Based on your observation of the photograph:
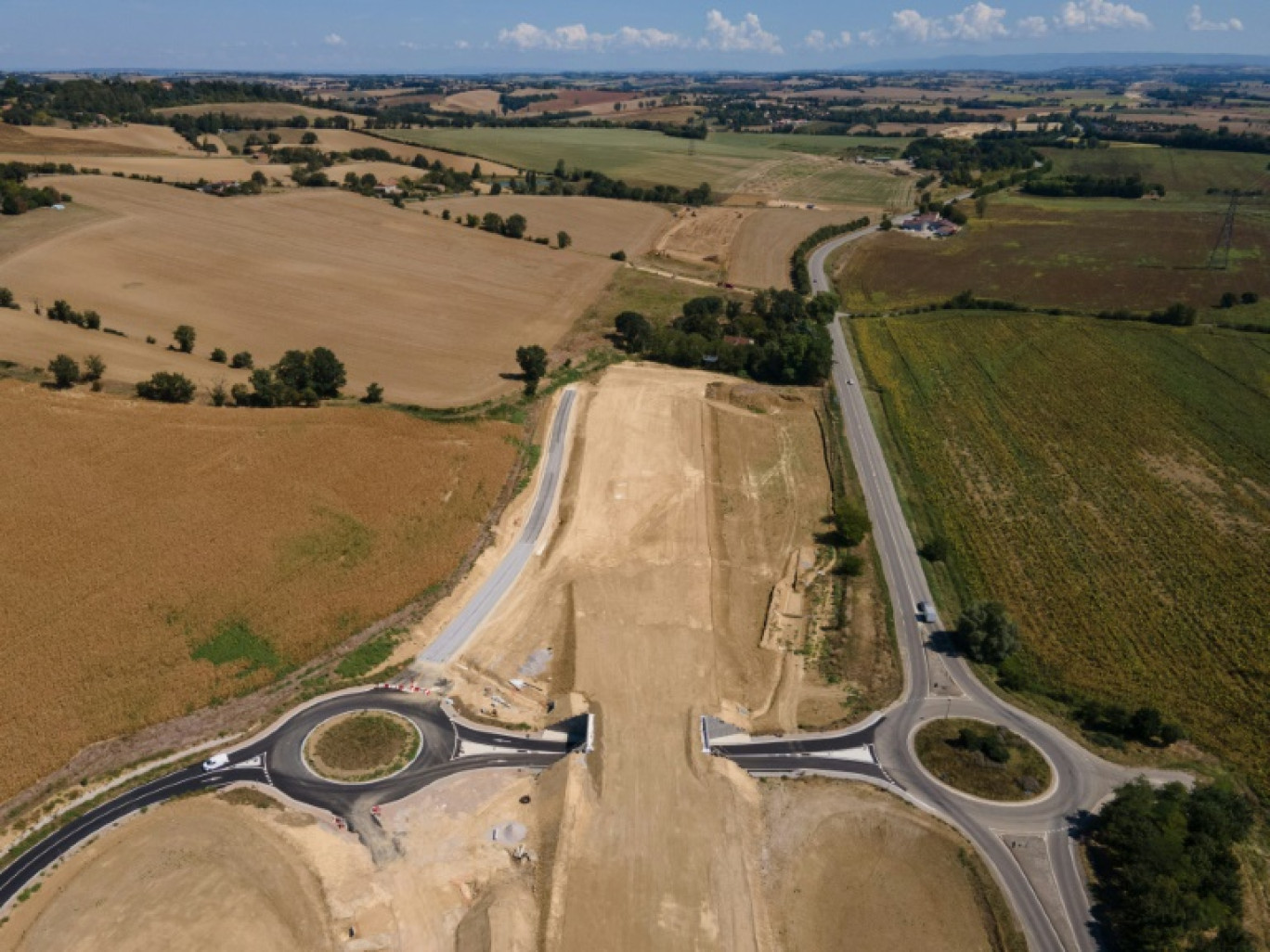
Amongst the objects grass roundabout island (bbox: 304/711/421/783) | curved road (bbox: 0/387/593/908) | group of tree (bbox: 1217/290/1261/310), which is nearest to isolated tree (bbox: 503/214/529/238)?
curved road (bbox: 0/387/593/908)

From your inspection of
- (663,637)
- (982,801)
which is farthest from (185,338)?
(982,801)

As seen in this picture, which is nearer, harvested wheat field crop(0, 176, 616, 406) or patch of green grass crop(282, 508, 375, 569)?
patch of green grass crop(282, 508, 375, 569)

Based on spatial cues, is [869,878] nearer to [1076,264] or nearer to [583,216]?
[1076,264]

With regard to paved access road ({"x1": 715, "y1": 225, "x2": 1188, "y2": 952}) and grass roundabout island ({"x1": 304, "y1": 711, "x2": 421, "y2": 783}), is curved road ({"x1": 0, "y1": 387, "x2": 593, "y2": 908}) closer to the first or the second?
grass roundabout island ({"x1": 304, "y1": 711, "x2": 421, "y2": 783})

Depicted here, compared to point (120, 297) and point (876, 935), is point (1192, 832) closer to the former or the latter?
point (876, 935)

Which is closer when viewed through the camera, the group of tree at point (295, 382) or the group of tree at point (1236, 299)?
the group of tree at point (295, 382)

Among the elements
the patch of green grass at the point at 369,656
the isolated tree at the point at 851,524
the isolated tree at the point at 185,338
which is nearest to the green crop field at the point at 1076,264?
the isolated tree at the point at 851,524

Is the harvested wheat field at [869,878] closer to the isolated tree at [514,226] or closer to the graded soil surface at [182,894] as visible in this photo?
the graded soil surface at [182,894]
